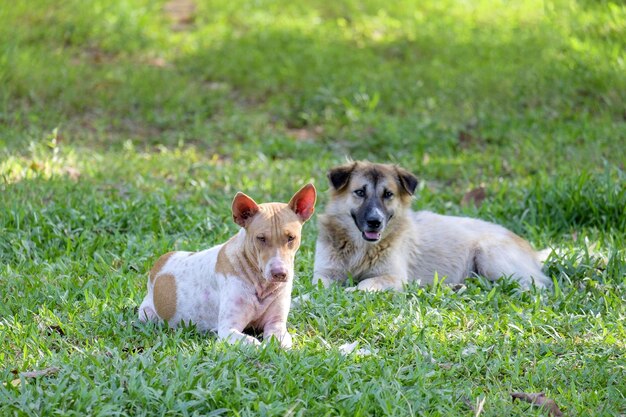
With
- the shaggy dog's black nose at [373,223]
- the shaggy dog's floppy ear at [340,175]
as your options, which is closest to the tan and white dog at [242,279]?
the shaggy dog's black nose at [373,223]

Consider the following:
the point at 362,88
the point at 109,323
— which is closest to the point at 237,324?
the point at 109,323

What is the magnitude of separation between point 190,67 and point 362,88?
285 centimetres

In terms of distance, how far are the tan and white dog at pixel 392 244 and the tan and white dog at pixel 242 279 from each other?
159cm

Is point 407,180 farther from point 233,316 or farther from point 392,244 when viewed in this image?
point 233,316

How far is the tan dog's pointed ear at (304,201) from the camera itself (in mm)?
5633

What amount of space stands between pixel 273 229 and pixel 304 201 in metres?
0.34

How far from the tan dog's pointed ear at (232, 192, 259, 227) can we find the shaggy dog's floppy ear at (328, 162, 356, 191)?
2.28 meters

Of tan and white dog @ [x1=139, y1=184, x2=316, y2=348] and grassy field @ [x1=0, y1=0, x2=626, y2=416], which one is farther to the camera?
tan and white dog @ [x1=139, y1=184, x2=316, y2=348]

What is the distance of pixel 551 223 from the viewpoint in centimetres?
904

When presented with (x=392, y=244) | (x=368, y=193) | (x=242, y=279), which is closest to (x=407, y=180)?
(x=368, y=193)

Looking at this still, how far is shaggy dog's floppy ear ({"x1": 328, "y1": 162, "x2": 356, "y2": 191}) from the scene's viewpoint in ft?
25.6

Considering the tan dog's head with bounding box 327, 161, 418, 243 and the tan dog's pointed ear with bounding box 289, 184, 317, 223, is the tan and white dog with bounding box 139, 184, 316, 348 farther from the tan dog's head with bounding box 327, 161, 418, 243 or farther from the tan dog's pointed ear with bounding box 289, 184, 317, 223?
the tan dog's head with bounding box 327, 161, 418, 243

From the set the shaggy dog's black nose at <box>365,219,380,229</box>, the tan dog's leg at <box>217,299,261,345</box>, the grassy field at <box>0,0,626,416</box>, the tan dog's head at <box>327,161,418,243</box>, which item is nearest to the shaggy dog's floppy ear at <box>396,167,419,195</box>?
the tan dog's head at <box>327,161,418,243</box>

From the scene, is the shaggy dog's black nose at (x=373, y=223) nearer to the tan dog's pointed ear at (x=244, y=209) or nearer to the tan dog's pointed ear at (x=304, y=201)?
the tan dog's pointed ear at (x=304, y=201)
